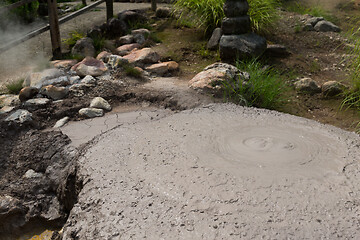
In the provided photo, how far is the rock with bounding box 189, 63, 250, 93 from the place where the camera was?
4.03 m

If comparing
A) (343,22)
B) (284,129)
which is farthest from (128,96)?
(343,22)

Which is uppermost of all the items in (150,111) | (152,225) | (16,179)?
(152,225)

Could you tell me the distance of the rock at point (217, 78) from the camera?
4027 mm

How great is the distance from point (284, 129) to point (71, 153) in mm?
1711

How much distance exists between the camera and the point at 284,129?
2.73m

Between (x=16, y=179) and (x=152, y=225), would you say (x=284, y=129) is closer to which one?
(x=152, y=225)

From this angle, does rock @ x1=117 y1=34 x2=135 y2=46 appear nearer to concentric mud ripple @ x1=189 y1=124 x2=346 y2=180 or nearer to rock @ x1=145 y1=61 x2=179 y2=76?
rock @ x1=145 y1=61 x2=179 y2=76

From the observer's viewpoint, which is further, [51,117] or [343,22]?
[343,22]

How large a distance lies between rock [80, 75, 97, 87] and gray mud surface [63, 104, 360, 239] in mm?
1720

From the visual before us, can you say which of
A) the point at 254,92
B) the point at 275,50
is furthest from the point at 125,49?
the point at 254,92

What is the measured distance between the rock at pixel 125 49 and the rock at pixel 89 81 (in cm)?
114

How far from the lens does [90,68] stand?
4.57m

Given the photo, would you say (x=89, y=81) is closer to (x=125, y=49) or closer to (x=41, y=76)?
(x=41, y=76)

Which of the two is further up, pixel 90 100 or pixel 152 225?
pixel 152 225
